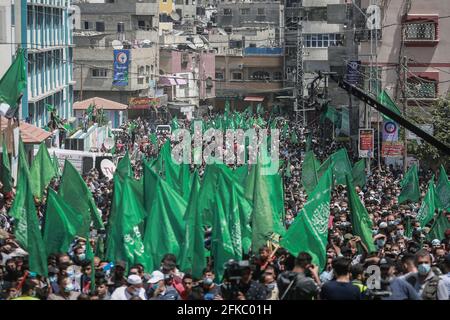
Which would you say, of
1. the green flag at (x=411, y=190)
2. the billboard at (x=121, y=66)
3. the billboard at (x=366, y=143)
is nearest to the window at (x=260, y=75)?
the billboard at (x=121, y=66)

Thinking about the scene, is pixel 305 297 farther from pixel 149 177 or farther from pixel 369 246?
pixel 149 177

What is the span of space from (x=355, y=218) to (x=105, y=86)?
58.1m

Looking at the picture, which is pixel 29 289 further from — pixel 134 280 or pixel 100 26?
pixel 100 26

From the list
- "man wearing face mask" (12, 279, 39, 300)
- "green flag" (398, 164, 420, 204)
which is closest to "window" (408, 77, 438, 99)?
A: "green flag" (398, 164, 420, 204)

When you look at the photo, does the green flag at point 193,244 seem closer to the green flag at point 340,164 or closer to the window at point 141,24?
the green flag at point 340,164

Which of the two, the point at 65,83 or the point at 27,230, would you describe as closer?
the point at 27,230

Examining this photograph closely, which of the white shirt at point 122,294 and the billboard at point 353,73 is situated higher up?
the billboard at point 353,73

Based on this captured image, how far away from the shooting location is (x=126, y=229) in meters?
17.2

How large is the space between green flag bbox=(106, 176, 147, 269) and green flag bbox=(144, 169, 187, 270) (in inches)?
5.5

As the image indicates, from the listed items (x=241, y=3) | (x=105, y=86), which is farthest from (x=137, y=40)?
(x=241, y=3)

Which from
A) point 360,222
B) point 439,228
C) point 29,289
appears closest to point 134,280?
point 29,289

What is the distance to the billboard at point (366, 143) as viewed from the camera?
39.6m

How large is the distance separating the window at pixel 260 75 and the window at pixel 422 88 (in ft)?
149
